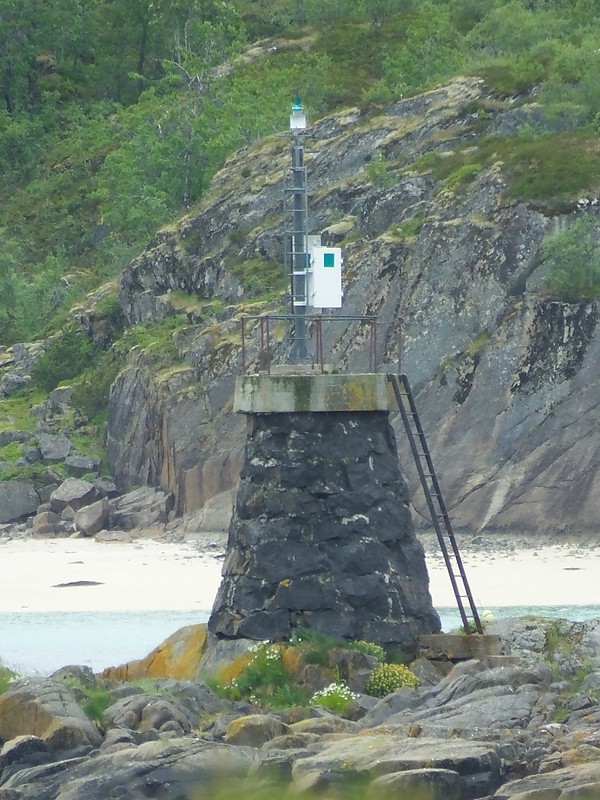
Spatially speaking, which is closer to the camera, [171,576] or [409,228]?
[171,576]

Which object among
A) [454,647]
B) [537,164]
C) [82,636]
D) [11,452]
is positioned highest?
[537,164]

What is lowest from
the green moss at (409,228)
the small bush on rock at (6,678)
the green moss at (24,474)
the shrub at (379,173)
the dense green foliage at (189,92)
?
the small bush on rock at (6,678)

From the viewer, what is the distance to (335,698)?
17844 millimetres

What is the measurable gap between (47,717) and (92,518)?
968 inches

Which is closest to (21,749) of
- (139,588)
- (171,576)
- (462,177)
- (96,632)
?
(96,632)

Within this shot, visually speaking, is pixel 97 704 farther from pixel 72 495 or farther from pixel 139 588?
pixel 72 495

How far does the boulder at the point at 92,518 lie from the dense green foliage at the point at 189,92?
12.8m

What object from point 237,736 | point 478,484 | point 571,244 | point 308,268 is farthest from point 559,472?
point 237,736

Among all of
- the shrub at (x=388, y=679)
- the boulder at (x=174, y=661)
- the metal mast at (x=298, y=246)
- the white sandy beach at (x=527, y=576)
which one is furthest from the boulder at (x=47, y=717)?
the white sandy beach at (x=527, y=576)

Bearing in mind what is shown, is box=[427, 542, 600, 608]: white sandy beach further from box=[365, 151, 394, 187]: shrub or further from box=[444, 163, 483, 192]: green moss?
box=[365, 151, 394, 187]: shrub

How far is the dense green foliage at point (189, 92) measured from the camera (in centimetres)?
4962

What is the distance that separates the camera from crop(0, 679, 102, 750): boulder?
16.0 meters

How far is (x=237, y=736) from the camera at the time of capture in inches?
631

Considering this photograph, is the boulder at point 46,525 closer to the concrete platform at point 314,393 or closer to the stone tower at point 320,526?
the stone tower at point 320,526
